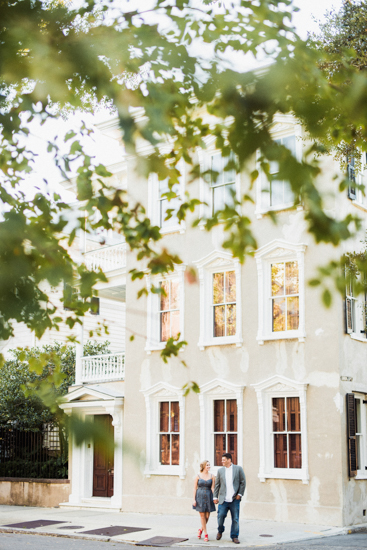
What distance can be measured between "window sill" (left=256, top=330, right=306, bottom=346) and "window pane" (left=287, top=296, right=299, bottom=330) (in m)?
0.21

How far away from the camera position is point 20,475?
861 inches

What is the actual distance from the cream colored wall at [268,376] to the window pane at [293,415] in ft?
1.22

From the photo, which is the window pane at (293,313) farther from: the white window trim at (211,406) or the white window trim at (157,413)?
the white window trim at (157,413)

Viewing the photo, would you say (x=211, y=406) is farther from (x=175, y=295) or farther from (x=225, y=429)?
(x=175, y=295)

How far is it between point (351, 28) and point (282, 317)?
7.06 meters

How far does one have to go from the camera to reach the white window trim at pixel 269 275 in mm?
16703

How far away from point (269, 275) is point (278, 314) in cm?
106

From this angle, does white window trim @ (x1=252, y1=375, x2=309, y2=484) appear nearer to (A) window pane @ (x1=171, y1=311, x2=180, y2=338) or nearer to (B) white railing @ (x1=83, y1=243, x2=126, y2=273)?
(A) window pane @ (x1=171, y1=311, x2=180, y2=338)

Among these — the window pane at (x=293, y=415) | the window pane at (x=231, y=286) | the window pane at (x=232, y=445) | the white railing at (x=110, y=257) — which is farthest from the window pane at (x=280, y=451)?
the white railing at (x=110, y=257)

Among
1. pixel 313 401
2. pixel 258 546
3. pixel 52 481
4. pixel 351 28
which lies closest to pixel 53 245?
pixel 258 546

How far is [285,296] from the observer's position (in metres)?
17.0

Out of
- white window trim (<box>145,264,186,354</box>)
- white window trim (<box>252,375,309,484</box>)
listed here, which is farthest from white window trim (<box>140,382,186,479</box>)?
white window trim (<box>252,375,309,484</box>)

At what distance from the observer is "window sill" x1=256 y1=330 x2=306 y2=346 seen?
→ 1645 cm

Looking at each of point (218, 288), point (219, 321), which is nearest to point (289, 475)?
point (219, 321)
